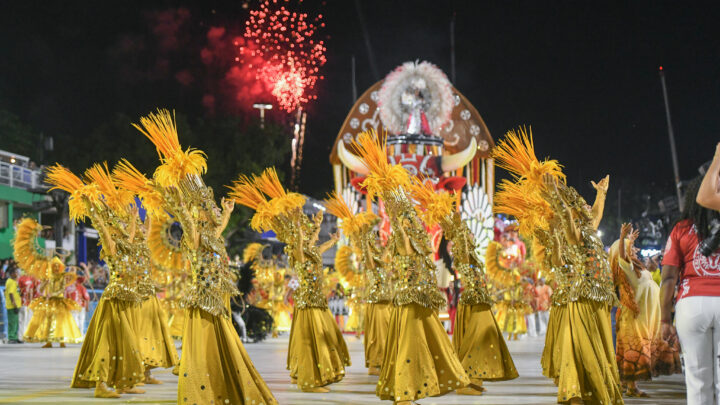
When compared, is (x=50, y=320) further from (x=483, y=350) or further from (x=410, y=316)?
(x=410, y=316)

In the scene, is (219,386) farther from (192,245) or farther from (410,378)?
(410,378)

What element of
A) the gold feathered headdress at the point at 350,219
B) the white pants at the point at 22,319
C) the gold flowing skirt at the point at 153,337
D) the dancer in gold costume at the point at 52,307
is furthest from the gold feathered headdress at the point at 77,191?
the white pants at the point at 22,319

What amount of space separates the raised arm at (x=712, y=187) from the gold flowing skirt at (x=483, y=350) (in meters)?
4.03

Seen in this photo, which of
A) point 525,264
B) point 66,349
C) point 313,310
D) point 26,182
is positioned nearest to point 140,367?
point 313,310

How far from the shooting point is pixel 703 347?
13.5 feet

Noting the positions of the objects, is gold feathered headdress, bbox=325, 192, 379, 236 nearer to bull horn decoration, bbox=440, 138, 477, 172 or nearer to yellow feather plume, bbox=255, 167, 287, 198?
yellow feather plume, bbox=255, 167, 287, 198

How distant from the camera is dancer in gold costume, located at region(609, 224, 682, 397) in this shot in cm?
728

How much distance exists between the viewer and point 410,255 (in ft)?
22.2

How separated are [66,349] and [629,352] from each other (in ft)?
35.4

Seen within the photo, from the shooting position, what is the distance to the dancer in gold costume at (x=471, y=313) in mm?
7723

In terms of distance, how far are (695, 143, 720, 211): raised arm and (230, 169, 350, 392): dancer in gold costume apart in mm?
4788

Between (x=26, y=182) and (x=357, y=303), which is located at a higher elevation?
(x=26, y=182)

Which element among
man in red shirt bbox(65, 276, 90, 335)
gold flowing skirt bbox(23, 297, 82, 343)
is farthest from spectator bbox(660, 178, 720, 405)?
man in red shirt bbox(65, 276, 90, 335)

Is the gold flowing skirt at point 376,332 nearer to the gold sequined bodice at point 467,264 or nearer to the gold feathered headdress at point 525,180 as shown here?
the gold sequined bodice at point 467,264
